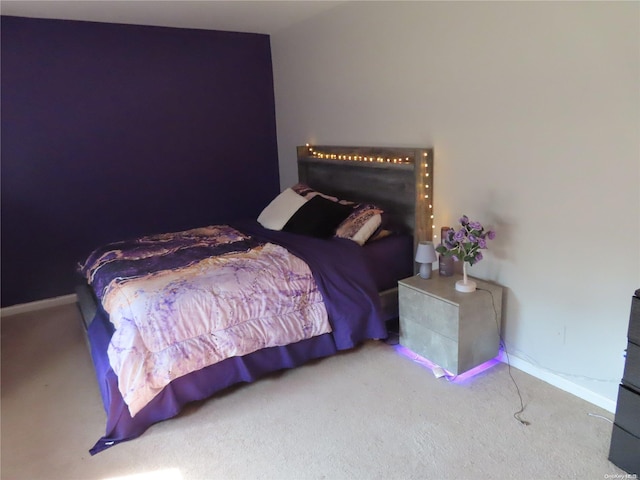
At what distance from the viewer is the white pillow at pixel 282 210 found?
3.59 m

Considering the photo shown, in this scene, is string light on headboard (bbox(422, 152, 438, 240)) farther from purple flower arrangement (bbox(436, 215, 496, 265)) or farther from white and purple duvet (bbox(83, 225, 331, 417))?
white and purple duvet (bbox(83, 225, 331, 417))

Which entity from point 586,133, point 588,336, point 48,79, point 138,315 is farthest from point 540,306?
point 48,79

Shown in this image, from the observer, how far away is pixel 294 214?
354 cm

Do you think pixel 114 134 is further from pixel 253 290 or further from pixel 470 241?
pixel 470 241

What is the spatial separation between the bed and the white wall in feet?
1.23

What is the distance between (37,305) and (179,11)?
8.81 feet

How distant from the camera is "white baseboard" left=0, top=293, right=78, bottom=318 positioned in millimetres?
3891

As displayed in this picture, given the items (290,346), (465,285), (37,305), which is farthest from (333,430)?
(37,305)

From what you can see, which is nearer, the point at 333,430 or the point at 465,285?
the point at 333,430

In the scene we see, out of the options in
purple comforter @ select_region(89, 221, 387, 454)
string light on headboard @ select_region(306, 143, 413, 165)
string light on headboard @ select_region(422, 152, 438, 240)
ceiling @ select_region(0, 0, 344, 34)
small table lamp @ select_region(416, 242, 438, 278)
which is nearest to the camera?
purple comforter @ select_region(89, 221, 387, 454)

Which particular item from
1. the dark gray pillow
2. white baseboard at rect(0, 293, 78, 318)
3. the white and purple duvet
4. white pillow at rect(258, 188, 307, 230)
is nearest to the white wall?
the dark gray pillow

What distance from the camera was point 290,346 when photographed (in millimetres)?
2703

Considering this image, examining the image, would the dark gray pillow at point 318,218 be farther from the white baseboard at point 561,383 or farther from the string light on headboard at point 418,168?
the white baseboard at point 561,383

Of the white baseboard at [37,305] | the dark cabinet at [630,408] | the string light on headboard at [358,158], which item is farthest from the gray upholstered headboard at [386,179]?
the white baseboard at [37,305]
